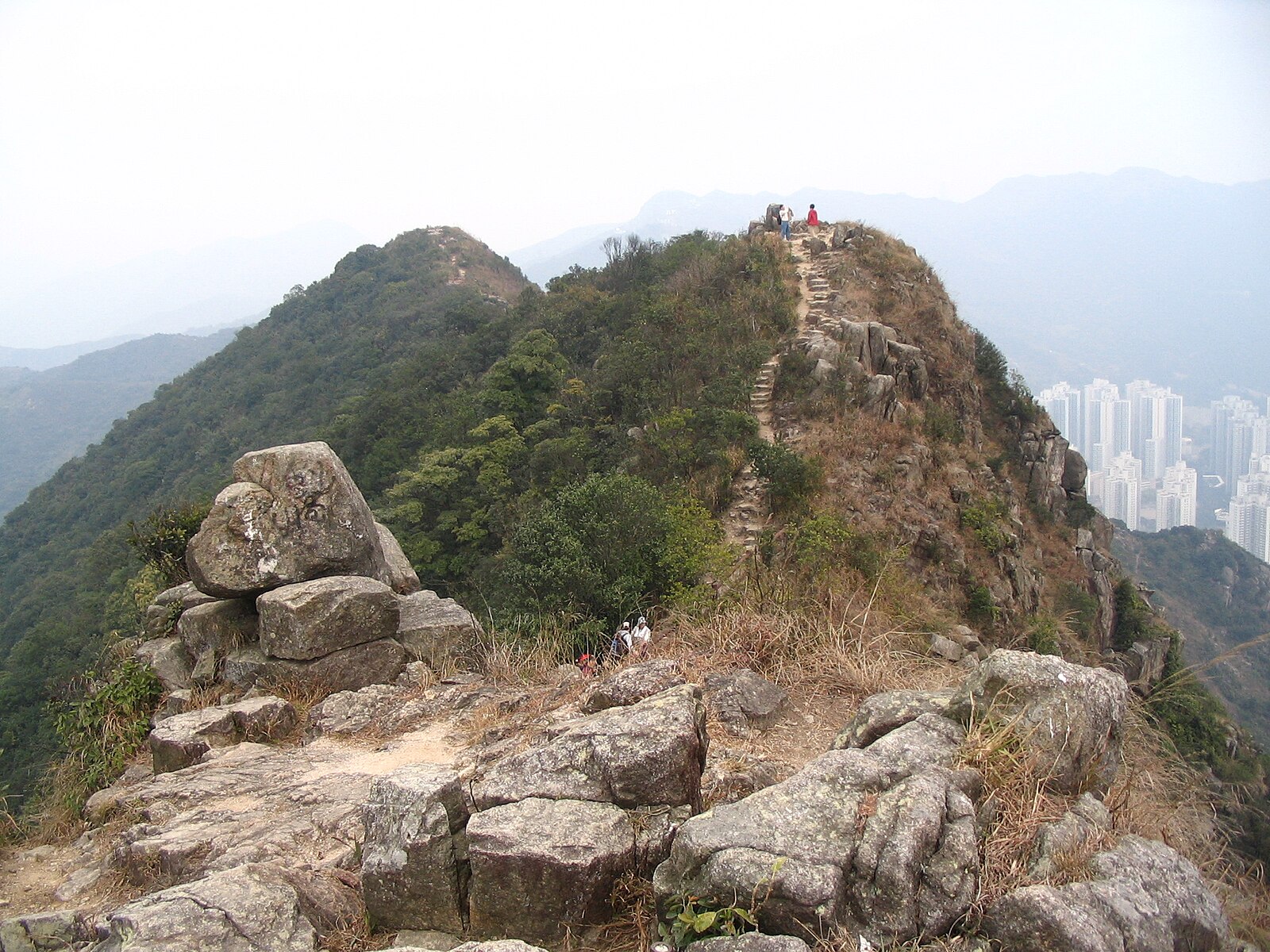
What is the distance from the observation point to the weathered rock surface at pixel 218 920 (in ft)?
8.91

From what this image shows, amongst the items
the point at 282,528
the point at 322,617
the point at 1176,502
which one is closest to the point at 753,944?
the point at 322,617

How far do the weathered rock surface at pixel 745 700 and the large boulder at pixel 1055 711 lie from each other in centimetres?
117

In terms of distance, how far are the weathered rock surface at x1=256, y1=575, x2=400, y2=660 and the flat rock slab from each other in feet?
3.46

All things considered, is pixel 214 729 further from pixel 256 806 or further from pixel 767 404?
pixel 767 404

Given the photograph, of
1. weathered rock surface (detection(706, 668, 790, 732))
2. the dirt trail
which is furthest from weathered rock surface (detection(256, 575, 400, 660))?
the dirt trail

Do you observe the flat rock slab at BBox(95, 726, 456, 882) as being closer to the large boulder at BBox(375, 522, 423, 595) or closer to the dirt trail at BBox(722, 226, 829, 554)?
the large boulder at BBox(375, 522, 423, 595)

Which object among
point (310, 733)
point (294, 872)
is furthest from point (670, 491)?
point (294, 872)

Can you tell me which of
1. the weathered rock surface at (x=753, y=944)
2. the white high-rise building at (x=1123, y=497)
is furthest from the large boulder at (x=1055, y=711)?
the white high-rise building at (x=1123, y=497)

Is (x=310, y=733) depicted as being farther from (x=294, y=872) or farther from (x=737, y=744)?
(x=737, y=744)

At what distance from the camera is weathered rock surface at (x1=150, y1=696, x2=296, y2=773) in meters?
5.30

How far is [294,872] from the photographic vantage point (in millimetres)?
3291

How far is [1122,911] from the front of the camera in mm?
2430

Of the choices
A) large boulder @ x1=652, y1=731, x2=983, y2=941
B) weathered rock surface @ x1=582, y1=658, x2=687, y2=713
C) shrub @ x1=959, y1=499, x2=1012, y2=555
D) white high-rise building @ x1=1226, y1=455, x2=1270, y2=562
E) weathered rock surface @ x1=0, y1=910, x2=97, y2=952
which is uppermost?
large boulder @ x1=652, y1=731, x2=983, y2=941

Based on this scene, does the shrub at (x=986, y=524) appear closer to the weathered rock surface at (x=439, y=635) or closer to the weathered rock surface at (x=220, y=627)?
the weathered rock surface at (x=439, y=635)
